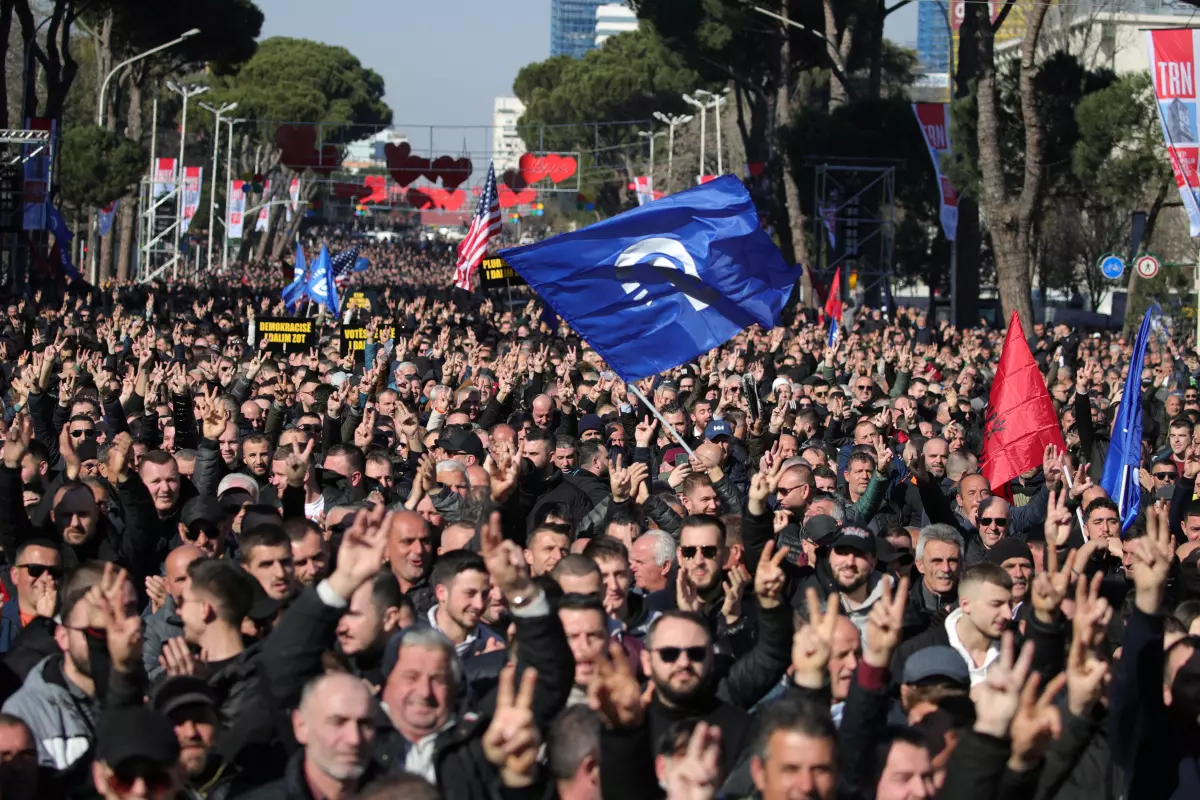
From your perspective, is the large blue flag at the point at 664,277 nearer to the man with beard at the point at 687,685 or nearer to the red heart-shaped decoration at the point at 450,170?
the man with beard at the point at 687,685

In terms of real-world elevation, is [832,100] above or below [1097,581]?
above

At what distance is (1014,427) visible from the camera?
10172 mm

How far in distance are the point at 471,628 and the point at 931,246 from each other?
140ft

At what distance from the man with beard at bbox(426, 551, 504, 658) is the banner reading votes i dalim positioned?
11687 mm

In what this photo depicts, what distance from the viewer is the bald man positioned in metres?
5.96

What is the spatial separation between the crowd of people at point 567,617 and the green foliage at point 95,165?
88.1 feet

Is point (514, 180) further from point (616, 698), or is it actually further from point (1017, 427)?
point (616, 698)

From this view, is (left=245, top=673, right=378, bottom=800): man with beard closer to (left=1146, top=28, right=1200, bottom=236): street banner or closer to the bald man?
the bald man

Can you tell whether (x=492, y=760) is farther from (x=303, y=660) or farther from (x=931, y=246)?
(x=931, y=246)

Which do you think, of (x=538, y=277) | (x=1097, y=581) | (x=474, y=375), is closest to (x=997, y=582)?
(x=1097, y=581)

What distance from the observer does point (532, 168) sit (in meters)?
59.5

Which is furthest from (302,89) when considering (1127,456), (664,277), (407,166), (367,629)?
(367,629)

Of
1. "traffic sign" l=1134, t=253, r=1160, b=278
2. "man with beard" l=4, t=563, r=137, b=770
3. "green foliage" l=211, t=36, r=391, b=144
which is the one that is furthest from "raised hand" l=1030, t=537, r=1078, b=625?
"green foliage" l=211, t=36, r=391, b=144

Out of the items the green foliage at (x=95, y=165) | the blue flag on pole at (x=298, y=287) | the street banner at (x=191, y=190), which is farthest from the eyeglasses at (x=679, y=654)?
the street banner at (x=191, y=190)
